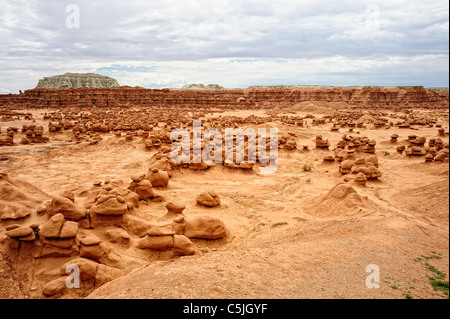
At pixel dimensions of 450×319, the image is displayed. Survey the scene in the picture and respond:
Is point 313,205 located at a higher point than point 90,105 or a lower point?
lower

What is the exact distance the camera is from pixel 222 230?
698 centimetres

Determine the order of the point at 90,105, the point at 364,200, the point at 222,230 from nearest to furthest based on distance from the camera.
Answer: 1. the point at 222,230
2. the point at 364,200
3. the point at 90,105

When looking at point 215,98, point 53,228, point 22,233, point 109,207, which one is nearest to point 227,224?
point 109,207

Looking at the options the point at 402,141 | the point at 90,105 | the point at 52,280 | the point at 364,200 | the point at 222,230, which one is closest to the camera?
the point at 52,280

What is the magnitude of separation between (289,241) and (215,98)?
185 ft

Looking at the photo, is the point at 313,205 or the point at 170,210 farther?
the point at 313,205

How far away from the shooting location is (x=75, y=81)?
278 ft

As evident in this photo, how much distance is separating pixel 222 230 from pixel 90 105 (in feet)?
171

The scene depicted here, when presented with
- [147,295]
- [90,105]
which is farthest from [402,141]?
[90,105]

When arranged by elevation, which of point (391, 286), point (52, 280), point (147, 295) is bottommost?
point (52, 280)

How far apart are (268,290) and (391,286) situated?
141cm
